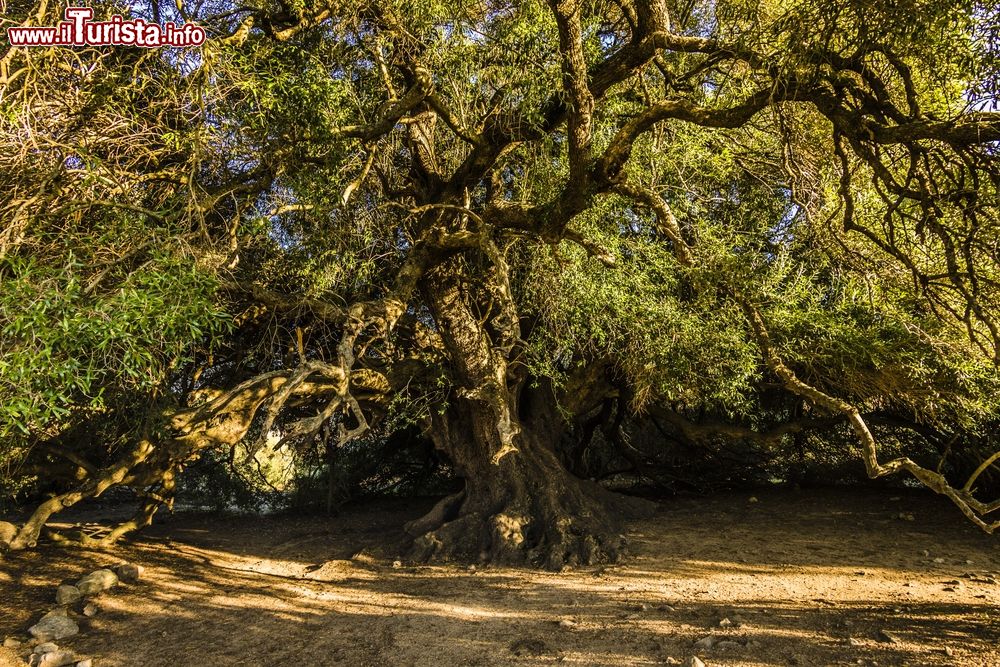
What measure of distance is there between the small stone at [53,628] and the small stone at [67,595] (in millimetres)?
423

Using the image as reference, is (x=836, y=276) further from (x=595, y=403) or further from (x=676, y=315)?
(x=595, y=403)

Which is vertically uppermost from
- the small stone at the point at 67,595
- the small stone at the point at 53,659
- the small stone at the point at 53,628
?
the small stone at the point at 67,595

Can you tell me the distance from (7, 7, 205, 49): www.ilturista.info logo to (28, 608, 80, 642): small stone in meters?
4.57

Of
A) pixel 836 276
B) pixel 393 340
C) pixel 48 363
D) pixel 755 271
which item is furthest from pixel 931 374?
pixel 48 363

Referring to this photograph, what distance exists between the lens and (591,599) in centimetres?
582

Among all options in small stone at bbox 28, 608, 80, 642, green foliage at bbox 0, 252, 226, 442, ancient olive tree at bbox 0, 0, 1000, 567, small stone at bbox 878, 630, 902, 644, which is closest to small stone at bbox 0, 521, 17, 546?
ancient olive tree at bbox 0, 0, 1000, 567

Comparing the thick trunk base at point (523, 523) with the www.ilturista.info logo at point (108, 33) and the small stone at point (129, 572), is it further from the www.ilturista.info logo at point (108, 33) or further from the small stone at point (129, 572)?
the www.ilturista.info logo at point (108, 33)

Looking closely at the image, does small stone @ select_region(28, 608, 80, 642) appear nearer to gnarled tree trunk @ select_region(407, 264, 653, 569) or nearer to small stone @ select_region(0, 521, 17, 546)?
small stone @ select_region(0, 521, 17, 546)

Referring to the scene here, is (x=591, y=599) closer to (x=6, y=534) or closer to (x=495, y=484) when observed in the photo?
(x=495, y=484)

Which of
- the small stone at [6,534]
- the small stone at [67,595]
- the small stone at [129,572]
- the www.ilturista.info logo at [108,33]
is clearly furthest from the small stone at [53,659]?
the www.ilturista.info logo at [108,33]

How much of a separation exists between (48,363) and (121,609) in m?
3.32

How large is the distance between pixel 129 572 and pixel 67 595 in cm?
75

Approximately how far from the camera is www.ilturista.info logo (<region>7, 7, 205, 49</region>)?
4801 mm

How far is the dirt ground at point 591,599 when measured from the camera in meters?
4.70
